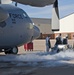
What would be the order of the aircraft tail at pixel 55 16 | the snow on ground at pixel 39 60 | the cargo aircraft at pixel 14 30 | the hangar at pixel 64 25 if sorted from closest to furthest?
the aircraft tail at pixel 55 16 < the snow on ground at pixel 39 60 < the cargo aircraft at pixel 14 30 < the hangar at pixel 64 25

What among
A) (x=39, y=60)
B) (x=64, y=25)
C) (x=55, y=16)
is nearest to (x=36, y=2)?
(x=55, y=16)

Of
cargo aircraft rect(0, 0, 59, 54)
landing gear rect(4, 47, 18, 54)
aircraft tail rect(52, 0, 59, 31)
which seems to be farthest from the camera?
landing gear rect(4, 47, 18, 54)

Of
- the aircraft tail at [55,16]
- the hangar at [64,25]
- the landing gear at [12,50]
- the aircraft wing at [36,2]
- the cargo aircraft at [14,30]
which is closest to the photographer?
the aircraft wing at [36,2]

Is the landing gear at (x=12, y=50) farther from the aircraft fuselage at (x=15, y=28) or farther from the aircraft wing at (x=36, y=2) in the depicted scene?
the aircraft wing at (x=36, y=2)

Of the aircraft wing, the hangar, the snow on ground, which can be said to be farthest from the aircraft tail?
the hangar

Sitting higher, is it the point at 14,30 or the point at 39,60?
the point at 14,30

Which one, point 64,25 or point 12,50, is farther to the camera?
point 64,25

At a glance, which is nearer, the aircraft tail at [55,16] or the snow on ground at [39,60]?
the aircraft tail at [55,16]

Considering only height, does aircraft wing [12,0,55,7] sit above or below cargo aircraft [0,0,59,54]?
above

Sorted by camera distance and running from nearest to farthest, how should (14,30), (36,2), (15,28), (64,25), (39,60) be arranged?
(36,2) < (39,60) < (14,30) < (15,28) < (64,25)

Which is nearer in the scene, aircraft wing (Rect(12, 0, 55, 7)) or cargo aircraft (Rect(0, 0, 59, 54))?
aircraft wing (Rect(12, 0, 55, 7))

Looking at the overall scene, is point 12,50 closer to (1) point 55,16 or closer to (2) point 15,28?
(2) point 15,28

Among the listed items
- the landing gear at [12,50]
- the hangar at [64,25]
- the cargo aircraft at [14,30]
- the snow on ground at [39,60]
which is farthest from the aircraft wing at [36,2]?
the hangar at [64,25]

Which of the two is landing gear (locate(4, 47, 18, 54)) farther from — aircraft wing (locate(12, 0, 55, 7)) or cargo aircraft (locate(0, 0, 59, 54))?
aircraft wing (locate(12, 0, 55, 7))
